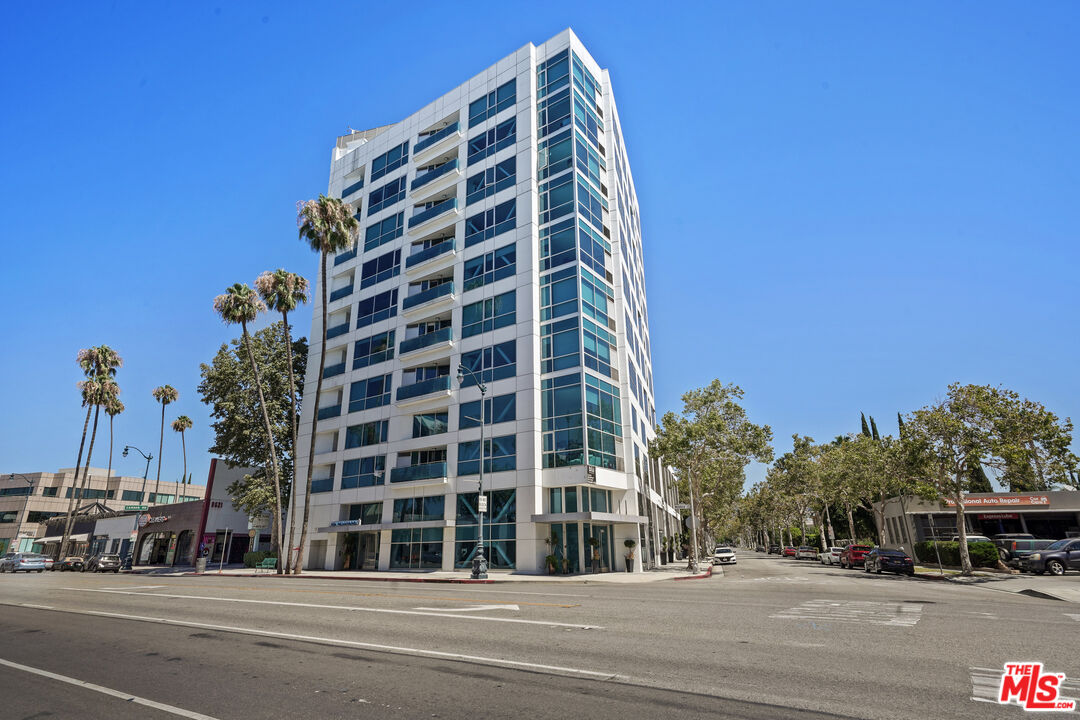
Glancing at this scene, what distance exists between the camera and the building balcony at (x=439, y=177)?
137ft

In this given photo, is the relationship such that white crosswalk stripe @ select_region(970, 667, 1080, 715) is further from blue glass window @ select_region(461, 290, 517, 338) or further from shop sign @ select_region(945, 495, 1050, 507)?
shop sign @ select_region(945, 495, 1050, 507)

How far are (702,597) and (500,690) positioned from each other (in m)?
11.6

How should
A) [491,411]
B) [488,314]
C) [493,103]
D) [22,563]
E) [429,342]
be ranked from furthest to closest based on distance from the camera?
1. [22,563]
2. [493,103]
3. [429,342]
4. [488,314]
5. [491,411]

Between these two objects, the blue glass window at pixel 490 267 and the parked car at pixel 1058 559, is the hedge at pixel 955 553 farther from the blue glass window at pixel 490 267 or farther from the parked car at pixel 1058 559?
the blue glass window at pixel 490 267

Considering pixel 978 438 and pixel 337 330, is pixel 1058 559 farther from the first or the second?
pixel 337 330

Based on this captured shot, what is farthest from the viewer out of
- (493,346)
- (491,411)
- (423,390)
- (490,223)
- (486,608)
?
(490,223)

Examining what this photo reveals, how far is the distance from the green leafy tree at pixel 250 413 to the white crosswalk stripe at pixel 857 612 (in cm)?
3996

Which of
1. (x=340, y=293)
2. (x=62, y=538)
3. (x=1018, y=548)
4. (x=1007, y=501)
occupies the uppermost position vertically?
(x=340, y=293)

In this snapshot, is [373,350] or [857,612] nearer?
[857,612]

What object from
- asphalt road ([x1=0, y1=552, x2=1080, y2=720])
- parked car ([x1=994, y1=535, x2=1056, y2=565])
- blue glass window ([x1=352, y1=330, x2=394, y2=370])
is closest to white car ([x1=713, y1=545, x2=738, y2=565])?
parked car ([x1=994, y1=535, x2=1056, y2=565])

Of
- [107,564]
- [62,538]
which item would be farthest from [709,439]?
[62,538]

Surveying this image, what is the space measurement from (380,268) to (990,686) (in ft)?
147

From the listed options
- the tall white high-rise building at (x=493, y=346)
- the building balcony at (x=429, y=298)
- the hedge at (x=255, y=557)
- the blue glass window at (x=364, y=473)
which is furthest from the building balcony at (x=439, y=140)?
the hedge at (x=255, y=557)

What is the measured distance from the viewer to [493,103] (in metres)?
42.1
